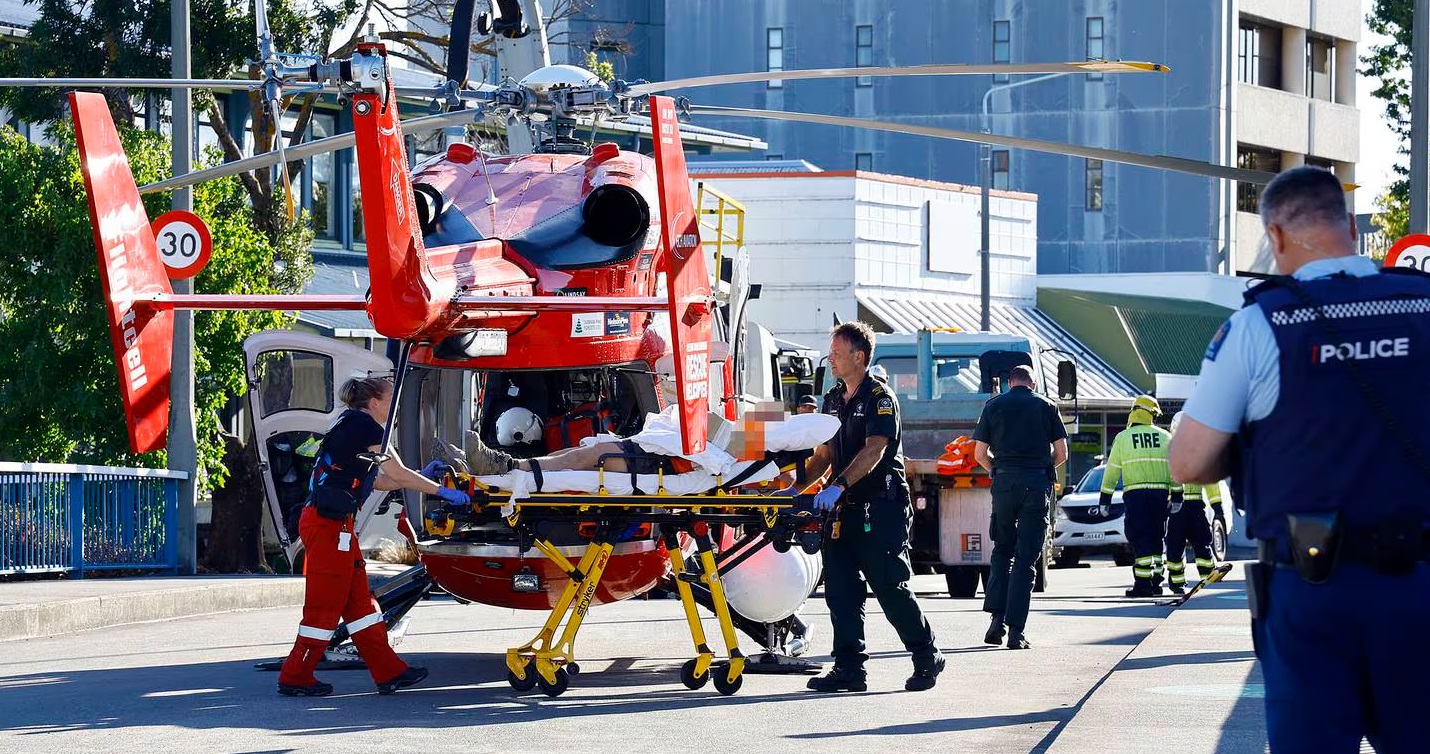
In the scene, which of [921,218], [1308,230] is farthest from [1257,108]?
[1308,230]

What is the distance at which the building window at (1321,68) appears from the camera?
61.9 metres

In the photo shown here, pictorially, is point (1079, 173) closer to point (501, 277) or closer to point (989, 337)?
point (989, 337)

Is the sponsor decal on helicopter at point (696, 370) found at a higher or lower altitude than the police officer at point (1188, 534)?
higher

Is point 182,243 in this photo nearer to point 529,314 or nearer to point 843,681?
point 529,314

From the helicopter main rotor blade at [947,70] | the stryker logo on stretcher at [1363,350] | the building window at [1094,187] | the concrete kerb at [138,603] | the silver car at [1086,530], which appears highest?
the building window at [1094,187]

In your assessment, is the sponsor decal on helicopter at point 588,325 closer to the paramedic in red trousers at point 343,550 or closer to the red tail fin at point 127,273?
the paramedic in red trousers at point 343,550

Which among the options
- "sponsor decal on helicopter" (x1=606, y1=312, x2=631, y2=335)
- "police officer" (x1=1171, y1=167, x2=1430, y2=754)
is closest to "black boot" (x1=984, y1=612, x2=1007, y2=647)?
"sponsor decal on helicopter" (x1=606, y1=312, x2=631, y2=335)

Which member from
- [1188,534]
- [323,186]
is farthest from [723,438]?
[323,186]

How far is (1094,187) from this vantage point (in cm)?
5628

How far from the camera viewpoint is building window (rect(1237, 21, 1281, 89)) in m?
58.5

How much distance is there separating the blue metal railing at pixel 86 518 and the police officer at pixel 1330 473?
14.7 m

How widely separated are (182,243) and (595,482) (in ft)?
17.9

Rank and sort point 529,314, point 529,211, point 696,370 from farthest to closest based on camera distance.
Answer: point 529,211, point 529,314, point 696,370

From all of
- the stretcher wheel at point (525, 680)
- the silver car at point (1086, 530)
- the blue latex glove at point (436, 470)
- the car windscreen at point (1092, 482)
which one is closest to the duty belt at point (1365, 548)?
the blue latex glove at point (436, 470)
